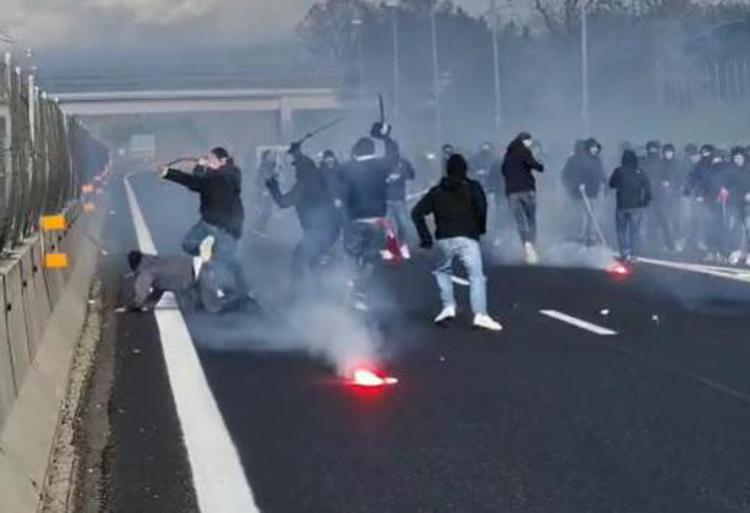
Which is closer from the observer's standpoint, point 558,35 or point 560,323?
point 560,323

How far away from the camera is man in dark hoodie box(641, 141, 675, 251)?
25.3 m

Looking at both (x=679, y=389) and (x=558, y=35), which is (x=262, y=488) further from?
(x=558, y=35)

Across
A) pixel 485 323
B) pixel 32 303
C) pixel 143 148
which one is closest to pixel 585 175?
pixel 485 323

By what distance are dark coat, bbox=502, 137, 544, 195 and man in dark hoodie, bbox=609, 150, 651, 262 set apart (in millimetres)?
1215

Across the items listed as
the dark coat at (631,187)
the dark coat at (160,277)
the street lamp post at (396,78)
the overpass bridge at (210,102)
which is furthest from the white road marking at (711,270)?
the overpass bridge at (210,102)

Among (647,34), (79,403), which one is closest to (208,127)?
(647,34)

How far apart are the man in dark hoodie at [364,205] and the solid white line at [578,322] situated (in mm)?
2036

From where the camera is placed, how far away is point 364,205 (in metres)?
16.7

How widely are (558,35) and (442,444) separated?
77208mm

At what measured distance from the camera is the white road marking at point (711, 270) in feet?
65.1

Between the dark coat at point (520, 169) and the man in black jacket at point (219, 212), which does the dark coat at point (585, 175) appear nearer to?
the dark coat at point (520, 169)

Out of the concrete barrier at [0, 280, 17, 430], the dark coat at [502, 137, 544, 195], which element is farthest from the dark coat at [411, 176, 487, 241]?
the dark coat at [502, 137, 544, 195]

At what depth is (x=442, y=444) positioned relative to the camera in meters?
8.87

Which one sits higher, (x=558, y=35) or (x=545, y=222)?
(x=558, y=35)
